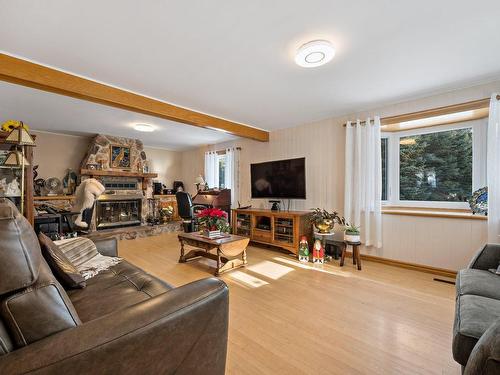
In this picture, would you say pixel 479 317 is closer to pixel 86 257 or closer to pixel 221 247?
pixel 221 247

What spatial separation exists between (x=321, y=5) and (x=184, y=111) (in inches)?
92.8

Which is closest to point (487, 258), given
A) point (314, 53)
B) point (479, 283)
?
point (479, 283)

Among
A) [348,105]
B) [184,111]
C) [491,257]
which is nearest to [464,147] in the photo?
[348,105]

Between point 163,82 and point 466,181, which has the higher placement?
point 163,82

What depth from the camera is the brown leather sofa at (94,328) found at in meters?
0.66

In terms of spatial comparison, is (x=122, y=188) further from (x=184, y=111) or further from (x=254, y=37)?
(x=254, y=37)

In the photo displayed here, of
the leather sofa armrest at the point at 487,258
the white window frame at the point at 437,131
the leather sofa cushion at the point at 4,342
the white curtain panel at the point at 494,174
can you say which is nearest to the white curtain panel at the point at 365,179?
the white window frame at the point at 437,131

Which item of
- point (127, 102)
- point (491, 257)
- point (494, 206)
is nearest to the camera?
point (491, 257)

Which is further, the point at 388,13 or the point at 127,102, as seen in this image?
the point at 127,102

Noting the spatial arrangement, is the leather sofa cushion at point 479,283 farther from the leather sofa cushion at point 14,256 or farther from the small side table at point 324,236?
the leather sofa cushion at point 14,256

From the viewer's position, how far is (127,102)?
9.27ft

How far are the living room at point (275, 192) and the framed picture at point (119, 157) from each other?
500 mm

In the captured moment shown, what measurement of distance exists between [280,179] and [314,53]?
98.6 inches

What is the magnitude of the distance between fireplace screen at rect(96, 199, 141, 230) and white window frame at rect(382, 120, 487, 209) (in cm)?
536
